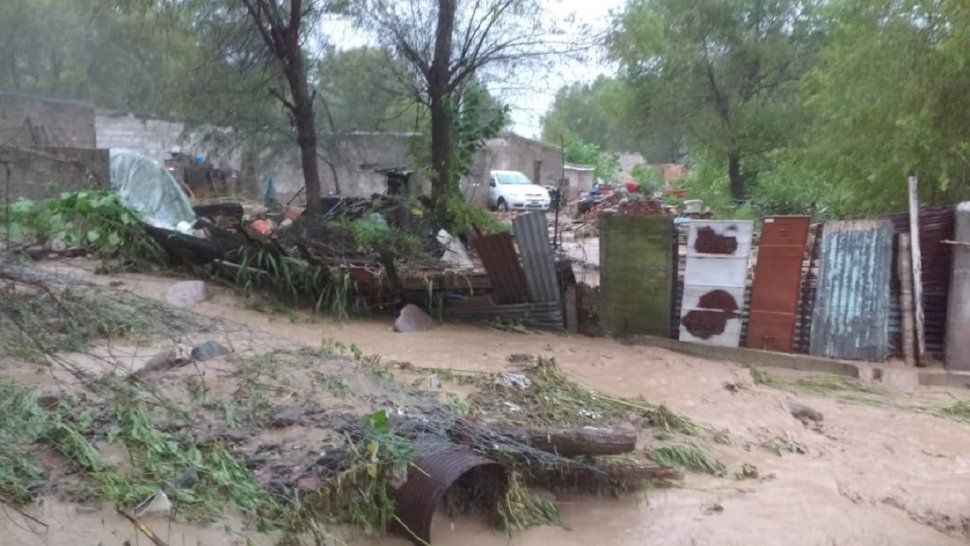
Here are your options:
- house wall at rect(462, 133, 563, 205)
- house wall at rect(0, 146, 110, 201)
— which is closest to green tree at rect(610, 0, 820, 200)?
house wall at rect(462, 133, 563, 205)

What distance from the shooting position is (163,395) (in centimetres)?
489

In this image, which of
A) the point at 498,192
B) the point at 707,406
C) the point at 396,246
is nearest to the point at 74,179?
the point at 396,246

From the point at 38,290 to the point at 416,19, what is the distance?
31.5 ft

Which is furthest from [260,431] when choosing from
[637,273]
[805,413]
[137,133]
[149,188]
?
[137,133]

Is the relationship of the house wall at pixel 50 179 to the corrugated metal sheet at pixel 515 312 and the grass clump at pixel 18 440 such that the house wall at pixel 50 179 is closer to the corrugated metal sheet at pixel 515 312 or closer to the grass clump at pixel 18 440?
the corrugated metal sheet at pixel 515 312

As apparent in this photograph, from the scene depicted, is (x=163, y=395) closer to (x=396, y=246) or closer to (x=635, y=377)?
(x=635, y=377)

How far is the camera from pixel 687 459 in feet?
18.5

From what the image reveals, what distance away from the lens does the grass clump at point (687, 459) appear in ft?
18.3

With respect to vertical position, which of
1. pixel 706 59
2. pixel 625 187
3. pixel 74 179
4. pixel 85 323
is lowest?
pixel 85 323

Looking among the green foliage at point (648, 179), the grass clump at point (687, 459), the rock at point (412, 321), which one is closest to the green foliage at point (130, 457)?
the grass clump at point (687, 459)

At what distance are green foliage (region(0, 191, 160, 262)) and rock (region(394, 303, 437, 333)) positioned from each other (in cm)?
315

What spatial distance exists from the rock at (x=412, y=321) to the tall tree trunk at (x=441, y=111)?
356cm

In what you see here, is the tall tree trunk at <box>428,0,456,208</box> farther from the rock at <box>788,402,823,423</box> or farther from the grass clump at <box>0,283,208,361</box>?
the rock at <box>788,402,823,423</box>

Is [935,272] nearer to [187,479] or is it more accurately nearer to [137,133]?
[187,479]
